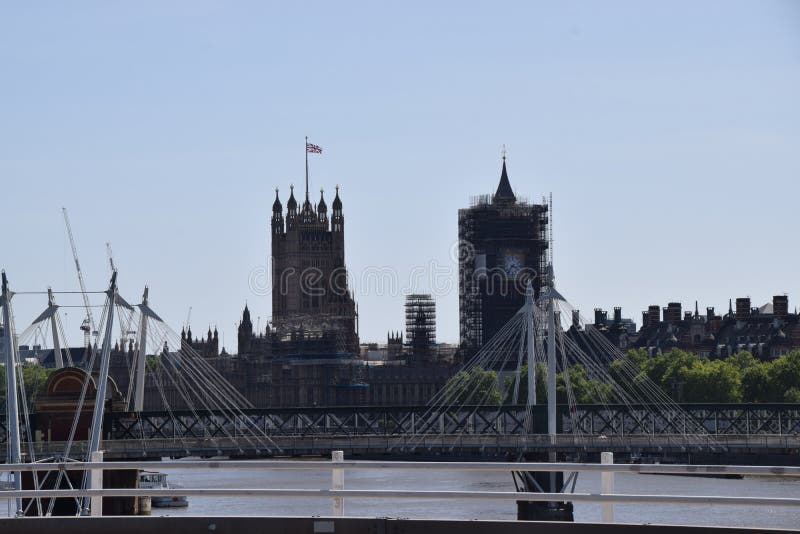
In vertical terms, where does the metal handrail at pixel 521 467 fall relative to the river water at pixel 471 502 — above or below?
above

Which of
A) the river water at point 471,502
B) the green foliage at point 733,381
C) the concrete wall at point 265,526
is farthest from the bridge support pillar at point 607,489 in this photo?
the green foliage at point 733,381

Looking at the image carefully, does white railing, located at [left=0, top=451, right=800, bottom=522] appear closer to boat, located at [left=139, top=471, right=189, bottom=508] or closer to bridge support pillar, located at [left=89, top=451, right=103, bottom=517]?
bridge support pillar, located at [left=89, top=451, right=103, bottom=517]

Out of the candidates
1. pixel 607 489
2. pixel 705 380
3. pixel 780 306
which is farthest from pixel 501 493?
pixel 780 306

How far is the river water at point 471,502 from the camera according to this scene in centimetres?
6875

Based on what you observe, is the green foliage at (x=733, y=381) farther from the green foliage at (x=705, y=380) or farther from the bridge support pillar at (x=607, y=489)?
the bridge support pillar at (x=607, y=489)

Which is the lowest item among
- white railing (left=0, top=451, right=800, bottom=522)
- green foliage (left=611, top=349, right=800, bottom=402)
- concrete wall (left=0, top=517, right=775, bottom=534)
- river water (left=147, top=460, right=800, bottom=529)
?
river water (left=147, top=460, right=800, bottom=529)

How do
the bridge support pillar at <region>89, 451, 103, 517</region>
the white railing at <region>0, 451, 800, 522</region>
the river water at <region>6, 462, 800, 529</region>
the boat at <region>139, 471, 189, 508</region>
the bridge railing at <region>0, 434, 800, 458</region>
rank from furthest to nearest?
the bridge railing at <region>0, 434, 800, 458</region> → the boat at <region>139, 471, 189, 508</region> → the river water at <region>6, 462, 800, 529</region> → the bridge support pillar at <region>89, 451, 103, 517</region> → the white railing at <region>0, 451, 800, 522</region>

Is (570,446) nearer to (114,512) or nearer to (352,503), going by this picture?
(352,503)

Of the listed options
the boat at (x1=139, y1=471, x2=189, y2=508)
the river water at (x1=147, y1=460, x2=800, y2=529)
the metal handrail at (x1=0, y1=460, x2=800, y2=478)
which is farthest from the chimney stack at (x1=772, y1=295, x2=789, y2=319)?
the metal handrail at (x1=0, y1=460, x2=800, y2=478)

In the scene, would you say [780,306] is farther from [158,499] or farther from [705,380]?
[158,499]

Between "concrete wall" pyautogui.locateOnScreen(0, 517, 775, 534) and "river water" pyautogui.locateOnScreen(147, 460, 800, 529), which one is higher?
"concrete wall" pyautogui.locateOnScreen(0, 517, 775, 534)

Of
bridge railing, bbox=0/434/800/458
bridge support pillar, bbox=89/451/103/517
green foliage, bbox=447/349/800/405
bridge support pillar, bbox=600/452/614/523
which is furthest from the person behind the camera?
green foliage, bbox=447/349/800/405

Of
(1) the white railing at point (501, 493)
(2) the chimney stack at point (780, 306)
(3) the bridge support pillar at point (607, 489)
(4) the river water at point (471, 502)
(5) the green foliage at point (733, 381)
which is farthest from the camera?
(2) the chimney stack at point (780, 306)

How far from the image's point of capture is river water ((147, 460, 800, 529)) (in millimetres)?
68750
